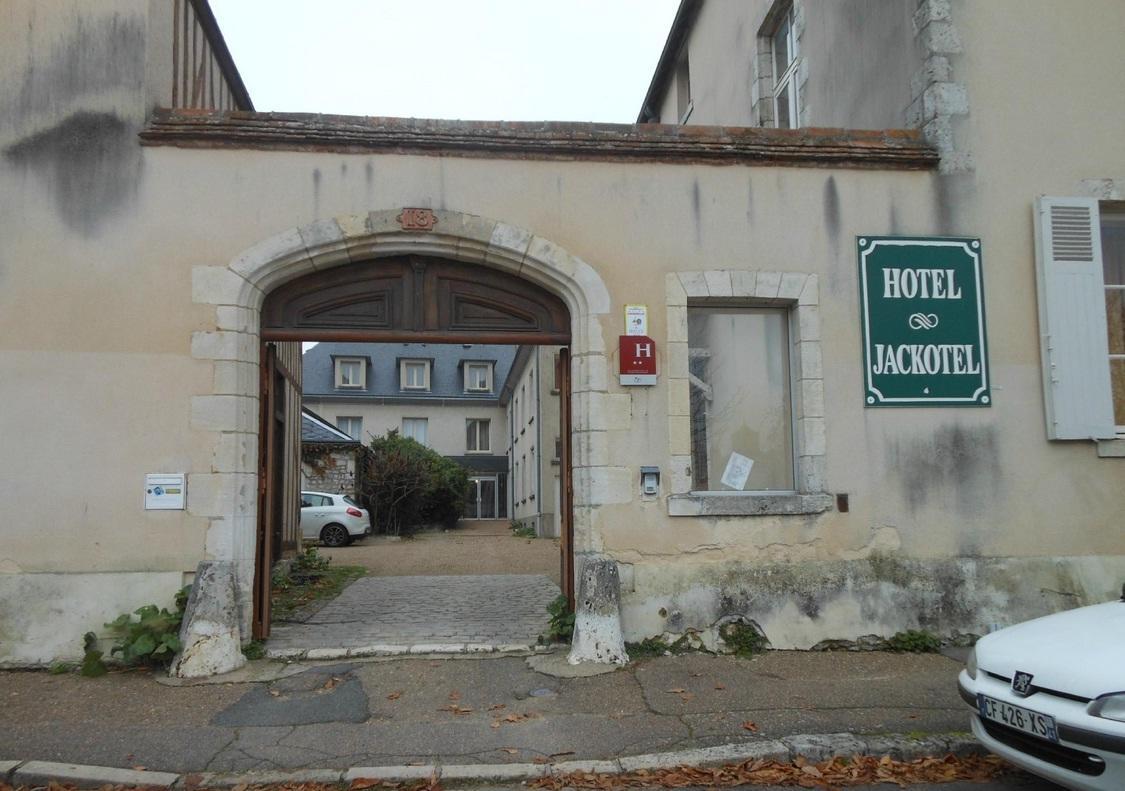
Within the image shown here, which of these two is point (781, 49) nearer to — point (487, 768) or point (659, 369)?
point (659, 369)

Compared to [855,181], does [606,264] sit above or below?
below

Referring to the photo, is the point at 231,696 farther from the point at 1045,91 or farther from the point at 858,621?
the point at 1045,91

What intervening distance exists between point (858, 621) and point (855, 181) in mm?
3561

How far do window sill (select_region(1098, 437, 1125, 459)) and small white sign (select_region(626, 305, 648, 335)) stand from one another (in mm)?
3849

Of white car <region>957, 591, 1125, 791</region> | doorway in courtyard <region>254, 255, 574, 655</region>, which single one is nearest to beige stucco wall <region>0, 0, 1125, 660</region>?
doorway in courtyard <region>254, 255, 574, 655</region>

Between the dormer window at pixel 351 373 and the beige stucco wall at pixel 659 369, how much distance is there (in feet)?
107

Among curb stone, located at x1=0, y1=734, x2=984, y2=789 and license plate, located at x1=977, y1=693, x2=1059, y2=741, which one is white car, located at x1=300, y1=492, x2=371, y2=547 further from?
license plate, located at x1=977, y1=693, x2=1059, y2=741

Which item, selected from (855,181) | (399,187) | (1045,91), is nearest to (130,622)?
(399,187)

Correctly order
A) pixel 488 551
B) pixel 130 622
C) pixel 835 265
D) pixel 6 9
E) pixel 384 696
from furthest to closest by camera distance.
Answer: pixel 488 551, pixel 835 265, pixel 6 9, pixel 130 622, pixel 384 696

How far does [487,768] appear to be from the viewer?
14.5 feet

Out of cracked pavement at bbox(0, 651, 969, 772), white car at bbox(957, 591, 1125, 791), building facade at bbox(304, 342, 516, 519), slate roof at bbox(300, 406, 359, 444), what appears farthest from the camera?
building facade at bbox(304, 342, 516, 519)

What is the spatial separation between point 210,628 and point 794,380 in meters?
4.82

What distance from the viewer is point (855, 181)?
282 inches

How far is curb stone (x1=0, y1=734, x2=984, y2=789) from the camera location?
14.2ft
